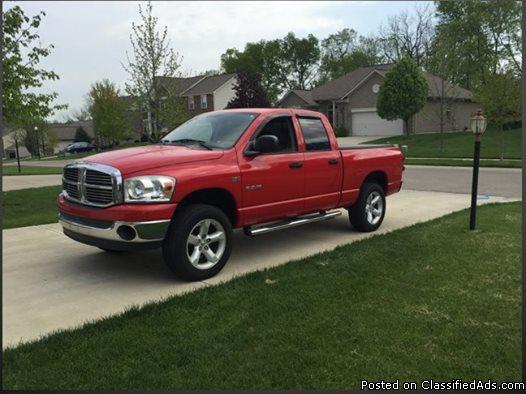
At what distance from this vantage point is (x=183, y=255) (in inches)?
197

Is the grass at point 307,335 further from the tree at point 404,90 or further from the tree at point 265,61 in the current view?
the tree at point 265,61

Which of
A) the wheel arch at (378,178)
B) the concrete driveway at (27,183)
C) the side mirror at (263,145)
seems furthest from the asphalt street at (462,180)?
the concrete driveway at (27,183)

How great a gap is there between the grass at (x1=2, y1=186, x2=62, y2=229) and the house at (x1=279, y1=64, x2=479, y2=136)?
31.2 m

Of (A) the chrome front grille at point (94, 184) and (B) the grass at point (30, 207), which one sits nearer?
(A) the chrome front grille at point (94, 184)

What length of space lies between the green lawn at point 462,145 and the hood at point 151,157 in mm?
20213

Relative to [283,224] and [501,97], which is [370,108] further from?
[283,224]

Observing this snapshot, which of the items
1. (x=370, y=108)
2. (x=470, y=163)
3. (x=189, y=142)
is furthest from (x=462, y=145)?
(x=189, y=142)

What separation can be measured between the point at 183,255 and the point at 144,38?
1186 cm

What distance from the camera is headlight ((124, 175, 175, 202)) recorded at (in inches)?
188

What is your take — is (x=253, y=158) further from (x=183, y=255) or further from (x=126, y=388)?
(x=126, y=388)

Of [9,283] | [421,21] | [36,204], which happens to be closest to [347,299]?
[9,283]

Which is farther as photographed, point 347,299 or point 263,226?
point 263,226

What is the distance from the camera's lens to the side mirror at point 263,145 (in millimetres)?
5609

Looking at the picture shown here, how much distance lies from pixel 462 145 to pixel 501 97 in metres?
6.30
